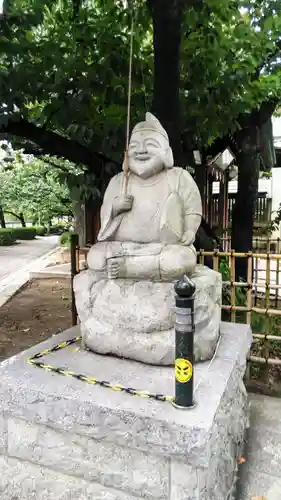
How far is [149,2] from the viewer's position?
3.47 metres

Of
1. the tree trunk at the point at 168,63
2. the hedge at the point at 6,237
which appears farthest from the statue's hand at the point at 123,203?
the hedge at the point at 6,237

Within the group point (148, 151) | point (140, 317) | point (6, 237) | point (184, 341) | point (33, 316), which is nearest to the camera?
point (184, 341)

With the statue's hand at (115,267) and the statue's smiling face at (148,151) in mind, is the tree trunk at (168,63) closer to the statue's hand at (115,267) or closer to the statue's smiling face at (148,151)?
the statue's smiling face at (148,151)

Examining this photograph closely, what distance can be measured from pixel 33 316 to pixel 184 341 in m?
5.48

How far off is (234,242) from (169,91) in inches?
124

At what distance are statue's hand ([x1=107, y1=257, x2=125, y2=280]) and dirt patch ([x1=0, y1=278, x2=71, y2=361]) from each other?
9.43 feet

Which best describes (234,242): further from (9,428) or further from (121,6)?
(9,428)

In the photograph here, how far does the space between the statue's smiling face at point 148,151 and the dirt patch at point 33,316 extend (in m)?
3.28

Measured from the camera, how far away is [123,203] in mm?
2748

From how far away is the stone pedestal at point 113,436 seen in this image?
1.96 m

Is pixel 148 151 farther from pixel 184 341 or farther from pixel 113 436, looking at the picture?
pixel 113 436

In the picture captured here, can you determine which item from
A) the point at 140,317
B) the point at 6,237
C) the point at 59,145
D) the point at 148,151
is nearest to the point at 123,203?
the point at 148,151

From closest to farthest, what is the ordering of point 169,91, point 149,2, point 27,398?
point 27,398 < point 149,2 < point 169,91

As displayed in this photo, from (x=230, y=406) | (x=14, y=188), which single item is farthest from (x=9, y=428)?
(x=14, y=188)
